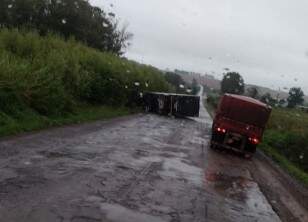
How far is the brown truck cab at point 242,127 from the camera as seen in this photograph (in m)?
24.4

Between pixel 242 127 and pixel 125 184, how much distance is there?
13.6 meters

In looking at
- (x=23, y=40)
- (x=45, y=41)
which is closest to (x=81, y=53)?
(x=45, y=41)

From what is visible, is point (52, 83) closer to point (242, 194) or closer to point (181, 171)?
point (181, 171)

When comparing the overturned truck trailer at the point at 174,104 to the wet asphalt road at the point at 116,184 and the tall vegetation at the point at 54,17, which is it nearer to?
the tall vegetation at the point at 54,17

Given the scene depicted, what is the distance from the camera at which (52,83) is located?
83.7 ft

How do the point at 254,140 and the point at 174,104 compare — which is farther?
the point at 174,104

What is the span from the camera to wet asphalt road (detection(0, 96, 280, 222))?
8.84 m

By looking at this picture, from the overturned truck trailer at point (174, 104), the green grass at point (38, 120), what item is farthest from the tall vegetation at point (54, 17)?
the green grass at point (38, 120)

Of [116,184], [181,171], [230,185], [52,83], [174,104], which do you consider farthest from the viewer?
[174,104]

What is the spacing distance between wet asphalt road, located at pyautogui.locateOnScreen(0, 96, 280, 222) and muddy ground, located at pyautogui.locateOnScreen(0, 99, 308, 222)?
16 millimetres

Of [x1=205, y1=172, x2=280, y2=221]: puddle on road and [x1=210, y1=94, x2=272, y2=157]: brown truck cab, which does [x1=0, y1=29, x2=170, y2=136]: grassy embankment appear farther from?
[x1=205, y1=172, x2=280, y2=221]: puddle on road

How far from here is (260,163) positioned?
75.2ft

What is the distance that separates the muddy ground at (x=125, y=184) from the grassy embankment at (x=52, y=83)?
7.66ft

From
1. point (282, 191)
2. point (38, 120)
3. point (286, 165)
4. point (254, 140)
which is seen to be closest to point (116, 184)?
point (282, 191)
